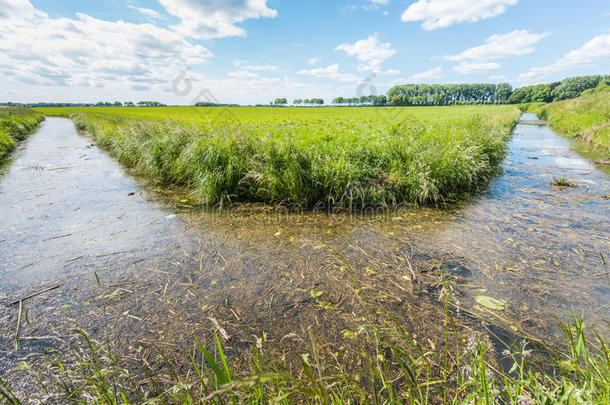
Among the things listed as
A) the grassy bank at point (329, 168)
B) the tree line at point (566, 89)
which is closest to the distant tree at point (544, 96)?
the tree line at point (566, 89)

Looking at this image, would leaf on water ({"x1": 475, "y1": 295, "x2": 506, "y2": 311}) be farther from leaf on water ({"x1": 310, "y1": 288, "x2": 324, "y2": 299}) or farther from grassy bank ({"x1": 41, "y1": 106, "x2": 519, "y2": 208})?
grassy bank ({"x1": 41, "y1": 106, "x2": 519, "y2": 208})

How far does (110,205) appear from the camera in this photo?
23.4ft

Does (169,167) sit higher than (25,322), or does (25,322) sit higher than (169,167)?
(169,167)

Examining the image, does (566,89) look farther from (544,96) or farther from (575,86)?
(544,96)

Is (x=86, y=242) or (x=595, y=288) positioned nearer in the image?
(x=595, y=288)

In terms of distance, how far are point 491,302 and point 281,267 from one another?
2.83m

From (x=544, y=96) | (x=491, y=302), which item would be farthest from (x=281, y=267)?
(x=544, y=96)

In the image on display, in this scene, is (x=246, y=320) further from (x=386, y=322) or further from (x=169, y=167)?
(x=169, y=167)

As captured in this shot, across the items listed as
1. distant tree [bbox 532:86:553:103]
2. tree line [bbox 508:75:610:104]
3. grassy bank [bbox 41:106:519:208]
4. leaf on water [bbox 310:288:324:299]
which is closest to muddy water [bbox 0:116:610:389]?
leaf on water [bbox 310:288:324:299]

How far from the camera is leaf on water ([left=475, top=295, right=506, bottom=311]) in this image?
3212 millimetres

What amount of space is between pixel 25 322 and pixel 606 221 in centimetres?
969

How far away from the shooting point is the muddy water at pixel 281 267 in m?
3.03

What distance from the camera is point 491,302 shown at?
10.8 ft

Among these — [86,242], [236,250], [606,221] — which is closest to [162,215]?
[86,242]
